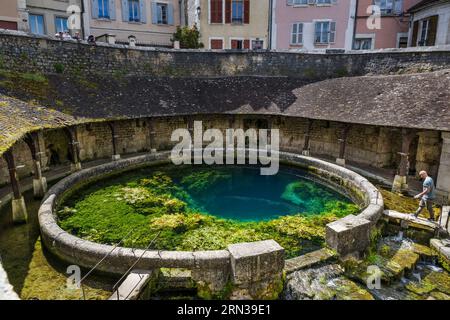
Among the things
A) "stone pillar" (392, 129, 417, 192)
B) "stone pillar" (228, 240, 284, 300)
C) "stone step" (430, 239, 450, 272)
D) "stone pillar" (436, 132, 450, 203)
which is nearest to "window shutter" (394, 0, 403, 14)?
"stone pillar" (392, 129, 417, 192)

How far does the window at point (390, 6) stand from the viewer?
63.4ft

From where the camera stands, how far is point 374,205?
9258 mm

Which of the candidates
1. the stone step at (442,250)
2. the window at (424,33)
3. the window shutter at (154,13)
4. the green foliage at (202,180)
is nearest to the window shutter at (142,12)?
the window shutter at (154,13)

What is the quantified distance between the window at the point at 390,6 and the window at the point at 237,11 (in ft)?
27.8

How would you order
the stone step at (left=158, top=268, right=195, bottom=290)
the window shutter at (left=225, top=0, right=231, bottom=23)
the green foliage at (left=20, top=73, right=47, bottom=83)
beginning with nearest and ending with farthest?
the stone step at (left=158, top=268, right=195, bottom=290)
the green foliage at (left=20, top=73, right=47, bottom=83)
the window shutter at (left=225, top=0, right=231, bottom=23)

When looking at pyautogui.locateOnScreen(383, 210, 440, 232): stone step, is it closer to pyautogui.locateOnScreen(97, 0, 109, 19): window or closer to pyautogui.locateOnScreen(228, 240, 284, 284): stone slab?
pyautogui.locateOnScreen(228, 240, 284, 284): stone slab

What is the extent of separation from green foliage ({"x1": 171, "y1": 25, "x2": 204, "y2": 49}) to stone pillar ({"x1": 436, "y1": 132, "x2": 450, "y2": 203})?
1519cm

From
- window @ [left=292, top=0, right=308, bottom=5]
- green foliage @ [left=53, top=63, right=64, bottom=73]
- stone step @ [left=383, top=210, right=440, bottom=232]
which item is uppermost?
window @ [left=292, top=0, right=308, bottom=5]

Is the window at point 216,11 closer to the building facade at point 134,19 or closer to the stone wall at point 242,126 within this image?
the building facade at point 134,19

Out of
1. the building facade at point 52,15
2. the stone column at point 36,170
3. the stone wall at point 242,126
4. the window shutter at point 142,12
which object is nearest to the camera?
the stone column at point 36,170

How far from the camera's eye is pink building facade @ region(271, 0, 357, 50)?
776 inches

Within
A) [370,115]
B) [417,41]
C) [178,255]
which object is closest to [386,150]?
[370,115]

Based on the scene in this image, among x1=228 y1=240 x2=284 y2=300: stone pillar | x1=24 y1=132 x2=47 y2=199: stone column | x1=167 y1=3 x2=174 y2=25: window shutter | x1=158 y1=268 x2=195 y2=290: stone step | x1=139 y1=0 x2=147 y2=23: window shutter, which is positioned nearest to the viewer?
x1=228 y1=240 x2=284 y2=300: stone pillar

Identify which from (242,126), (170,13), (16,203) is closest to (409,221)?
(242,126)
